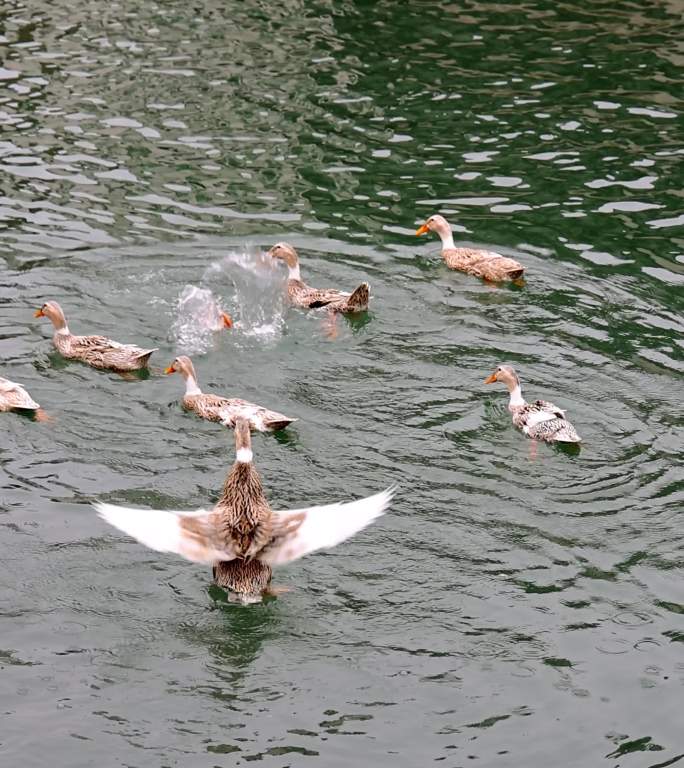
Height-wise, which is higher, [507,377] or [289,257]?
[507,377]

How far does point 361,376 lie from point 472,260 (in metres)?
2.96

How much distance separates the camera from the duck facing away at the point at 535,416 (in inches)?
462

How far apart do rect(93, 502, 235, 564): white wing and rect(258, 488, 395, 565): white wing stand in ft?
1.14

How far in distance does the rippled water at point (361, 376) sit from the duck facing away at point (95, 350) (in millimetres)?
192

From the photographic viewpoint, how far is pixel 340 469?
37.3ft

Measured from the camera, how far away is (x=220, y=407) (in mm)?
12250

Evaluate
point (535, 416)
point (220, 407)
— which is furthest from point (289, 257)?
point (535, 416)

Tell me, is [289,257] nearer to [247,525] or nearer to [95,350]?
[95,350]

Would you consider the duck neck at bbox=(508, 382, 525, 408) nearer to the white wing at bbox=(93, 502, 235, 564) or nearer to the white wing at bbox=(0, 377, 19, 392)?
the white wing at bbox=(93, 502, 235, 564)

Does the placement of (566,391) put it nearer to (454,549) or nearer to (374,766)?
(454,549)

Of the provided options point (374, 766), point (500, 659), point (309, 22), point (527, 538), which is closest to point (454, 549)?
point (527, 538)

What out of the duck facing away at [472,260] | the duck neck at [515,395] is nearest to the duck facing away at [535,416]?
the duck neck at [515,395]

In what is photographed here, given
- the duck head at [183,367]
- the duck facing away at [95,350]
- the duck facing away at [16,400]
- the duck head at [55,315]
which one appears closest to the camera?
the duck facing away at [16,400]

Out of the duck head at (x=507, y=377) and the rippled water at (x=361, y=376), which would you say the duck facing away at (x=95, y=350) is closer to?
the rippled water at (x=361, y=376)
